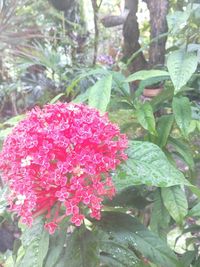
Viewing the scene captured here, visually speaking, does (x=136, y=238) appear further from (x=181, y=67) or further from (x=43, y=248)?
(x=181, y=67)

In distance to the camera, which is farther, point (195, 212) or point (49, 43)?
point (49, 43)

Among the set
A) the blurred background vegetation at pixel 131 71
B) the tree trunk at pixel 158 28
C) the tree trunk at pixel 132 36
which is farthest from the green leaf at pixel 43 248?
the tree trunk at pixel 132 36

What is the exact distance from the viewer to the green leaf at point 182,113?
96 centimetres

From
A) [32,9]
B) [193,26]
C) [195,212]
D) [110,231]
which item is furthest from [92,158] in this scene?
[32,9]

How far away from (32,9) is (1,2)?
3.84ft

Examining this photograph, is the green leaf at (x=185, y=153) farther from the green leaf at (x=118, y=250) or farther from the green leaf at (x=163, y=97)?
the green leaf at (x=118, y=250)

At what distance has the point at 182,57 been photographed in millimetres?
1006

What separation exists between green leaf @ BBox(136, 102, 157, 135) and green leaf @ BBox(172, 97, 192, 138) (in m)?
0.06

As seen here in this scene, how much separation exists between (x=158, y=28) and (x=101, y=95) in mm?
673

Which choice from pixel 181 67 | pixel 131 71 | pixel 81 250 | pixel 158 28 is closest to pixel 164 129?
pixel 181 67

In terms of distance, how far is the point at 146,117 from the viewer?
966mm

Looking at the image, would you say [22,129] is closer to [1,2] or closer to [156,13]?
[156,13]

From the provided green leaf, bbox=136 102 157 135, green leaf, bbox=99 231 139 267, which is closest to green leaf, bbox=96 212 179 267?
green leaf, bbox=99 231 139 267

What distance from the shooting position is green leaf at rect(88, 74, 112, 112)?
3.10ft
